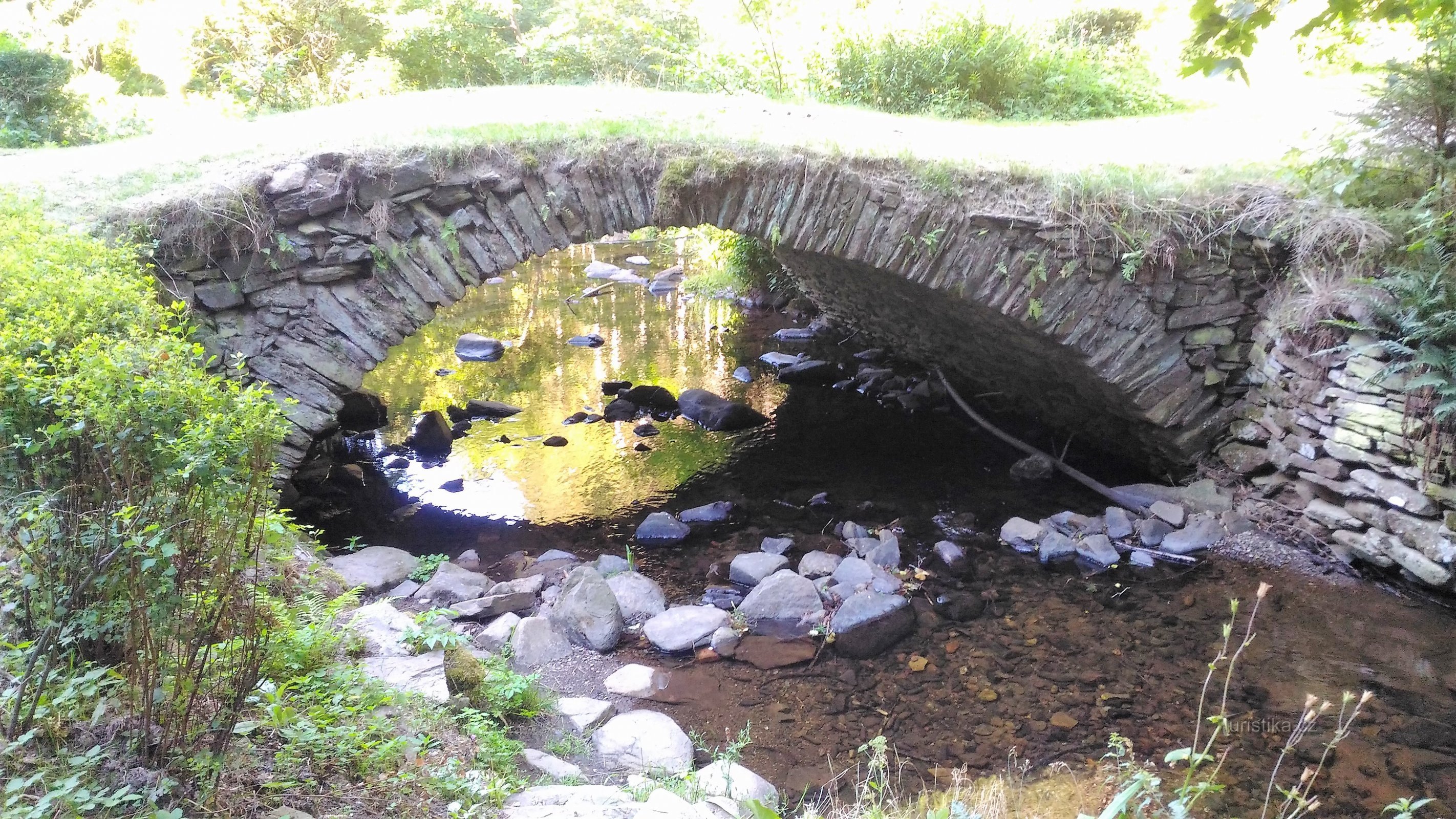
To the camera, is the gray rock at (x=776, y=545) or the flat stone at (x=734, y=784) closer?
the flat stone at (x=734, y=784)

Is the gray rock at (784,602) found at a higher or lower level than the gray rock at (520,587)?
higher

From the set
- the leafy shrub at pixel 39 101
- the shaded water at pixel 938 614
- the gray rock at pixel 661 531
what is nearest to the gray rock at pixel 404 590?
the shaded water at pixel 938 614

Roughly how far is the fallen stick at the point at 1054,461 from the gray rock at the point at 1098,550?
596mm

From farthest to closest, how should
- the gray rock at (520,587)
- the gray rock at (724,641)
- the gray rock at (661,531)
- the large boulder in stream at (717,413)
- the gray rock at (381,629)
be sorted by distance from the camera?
the large boulder in stream at (717,413), the gray rock at (661,531), the gray rock at (520,587), the gray rock at (724,641), the gray rock at (381,629)

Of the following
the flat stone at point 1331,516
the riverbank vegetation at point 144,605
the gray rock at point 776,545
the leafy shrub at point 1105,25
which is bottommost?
the gray rock at point 776,545

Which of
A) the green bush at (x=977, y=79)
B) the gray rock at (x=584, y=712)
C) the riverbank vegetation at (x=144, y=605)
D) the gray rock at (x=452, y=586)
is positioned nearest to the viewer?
the riverbank vegetation at (x=144, y=605)

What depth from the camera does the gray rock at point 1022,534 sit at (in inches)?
217

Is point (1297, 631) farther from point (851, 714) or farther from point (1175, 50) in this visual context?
point (1175, 50)

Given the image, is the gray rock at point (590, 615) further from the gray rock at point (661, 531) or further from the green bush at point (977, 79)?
the green bush at point (977, 79)

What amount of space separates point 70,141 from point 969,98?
9880mm

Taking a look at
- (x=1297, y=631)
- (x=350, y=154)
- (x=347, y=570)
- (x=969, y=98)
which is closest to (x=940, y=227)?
(x=1297, y=631)

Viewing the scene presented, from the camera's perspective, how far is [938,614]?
15.6 ft

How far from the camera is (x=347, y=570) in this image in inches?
186

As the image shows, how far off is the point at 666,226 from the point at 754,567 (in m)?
2.37
